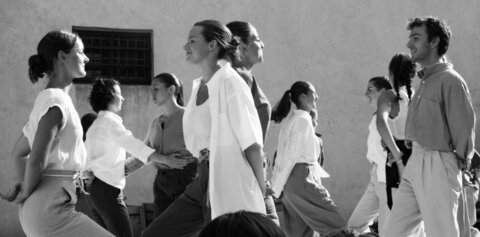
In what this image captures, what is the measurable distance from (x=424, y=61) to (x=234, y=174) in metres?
1.90

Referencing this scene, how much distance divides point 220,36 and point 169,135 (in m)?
2.10

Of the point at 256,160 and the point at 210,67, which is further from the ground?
the point at 210,67

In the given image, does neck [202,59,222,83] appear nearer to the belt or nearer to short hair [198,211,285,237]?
the belt

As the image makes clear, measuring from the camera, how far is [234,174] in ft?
17.8

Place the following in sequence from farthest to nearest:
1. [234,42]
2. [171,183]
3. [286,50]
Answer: [286,50], [171,183], [234,42]

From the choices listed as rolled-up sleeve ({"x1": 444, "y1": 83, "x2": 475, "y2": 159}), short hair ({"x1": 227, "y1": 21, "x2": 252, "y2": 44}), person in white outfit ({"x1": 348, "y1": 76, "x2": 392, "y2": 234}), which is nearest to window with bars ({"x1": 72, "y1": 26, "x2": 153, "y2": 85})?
person in white outfit ({"x1": 348, "y1": 76, "x2": 392, "y2": 234})

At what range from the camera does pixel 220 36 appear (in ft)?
18.9

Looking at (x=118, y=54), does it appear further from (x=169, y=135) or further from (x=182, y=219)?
(x=182, y=219)

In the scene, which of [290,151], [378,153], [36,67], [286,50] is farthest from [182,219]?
[286,50]

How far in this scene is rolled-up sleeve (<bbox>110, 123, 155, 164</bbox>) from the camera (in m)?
7.57

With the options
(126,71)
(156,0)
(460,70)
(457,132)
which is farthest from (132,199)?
(457,132)

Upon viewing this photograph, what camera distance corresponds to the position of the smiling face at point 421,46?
21.8 feet

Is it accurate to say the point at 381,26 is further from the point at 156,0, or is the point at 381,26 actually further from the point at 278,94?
the point at 156,0

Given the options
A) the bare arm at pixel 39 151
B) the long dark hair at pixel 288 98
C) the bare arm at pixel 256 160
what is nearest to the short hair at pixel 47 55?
the bare arm at pixel 39 151
